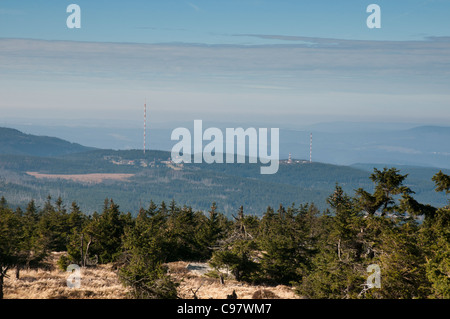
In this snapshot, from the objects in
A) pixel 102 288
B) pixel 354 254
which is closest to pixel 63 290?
pixel 102 288

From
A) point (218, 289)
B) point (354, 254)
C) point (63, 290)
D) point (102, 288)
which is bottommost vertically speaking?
point (218, 289)

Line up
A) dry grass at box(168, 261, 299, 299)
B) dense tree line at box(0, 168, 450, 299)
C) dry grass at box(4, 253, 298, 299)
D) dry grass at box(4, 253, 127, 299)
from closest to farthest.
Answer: dense tree line at box(0, 168, 450, 299) → dry grass at box(4, 253, 127, 299) → dry grass at box(4, 253, 298, 299) → dry grass at box(168, 261, 299, 299)

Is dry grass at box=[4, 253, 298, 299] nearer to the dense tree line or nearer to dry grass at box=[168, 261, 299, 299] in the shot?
dry grass at box=[168, 261, 299, 299]

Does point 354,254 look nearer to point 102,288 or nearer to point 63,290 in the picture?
point 102,288

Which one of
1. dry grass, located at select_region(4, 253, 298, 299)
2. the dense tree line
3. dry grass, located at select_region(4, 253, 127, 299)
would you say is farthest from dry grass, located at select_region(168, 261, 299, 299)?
dry grass, located at select_region(4, 253, 127, 299)

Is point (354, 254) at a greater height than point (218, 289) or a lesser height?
greater

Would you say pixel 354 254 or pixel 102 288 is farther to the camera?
pixel 102 288
